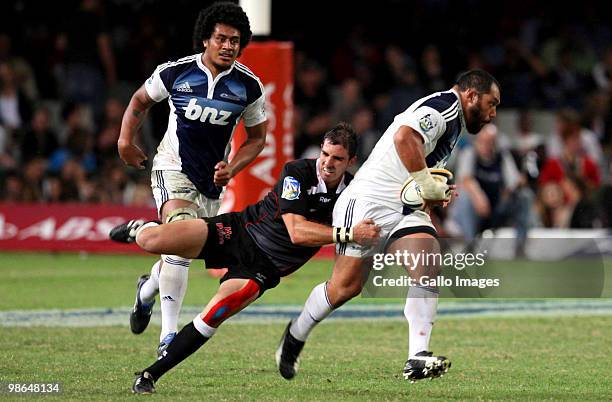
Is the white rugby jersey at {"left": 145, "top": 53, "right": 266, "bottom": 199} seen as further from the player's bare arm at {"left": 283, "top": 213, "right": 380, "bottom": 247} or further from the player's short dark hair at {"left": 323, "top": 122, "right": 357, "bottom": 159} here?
the player's bare arm at {"left": 283, "top": 213, "right": 380, "bottom": 247}

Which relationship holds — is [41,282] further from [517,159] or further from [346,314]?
[517,159]

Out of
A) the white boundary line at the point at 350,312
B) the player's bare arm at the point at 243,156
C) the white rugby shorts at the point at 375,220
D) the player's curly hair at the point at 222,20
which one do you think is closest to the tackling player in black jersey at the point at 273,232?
the white rugby shorts at the point at 375,220

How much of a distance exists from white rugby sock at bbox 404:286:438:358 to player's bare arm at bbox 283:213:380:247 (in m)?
0.46

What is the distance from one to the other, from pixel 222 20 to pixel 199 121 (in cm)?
78

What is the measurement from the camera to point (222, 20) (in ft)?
31.3

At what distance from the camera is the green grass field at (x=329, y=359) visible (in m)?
8.28

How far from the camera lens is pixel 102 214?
1941cm

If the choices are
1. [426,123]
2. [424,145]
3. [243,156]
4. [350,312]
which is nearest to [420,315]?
[424,145]

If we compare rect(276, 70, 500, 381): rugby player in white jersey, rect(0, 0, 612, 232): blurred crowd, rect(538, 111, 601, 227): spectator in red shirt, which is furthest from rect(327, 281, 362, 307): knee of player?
Answer: rect(538, 111, 601, 227): spectator in red shirt

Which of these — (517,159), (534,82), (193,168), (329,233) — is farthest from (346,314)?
(534,82)

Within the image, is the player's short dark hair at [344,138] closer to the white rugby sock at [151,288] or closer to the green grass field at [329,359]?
the green grass field at [329,359]

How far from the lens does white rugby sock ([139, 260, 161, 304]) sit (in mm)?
10273

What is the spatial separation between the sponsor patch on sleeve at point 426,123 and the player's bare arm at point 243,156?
1.66 metres

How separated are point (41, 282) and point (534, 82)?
10206 millimetres
